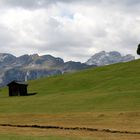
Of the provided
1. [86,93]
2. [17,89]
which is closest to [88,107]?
[86,93]

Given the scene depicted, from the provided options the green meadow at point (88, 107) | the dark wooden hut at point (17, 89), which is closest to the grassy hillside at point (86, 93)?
the green meadow at point (88, 107)

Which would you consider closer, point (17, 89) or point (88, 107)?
point (88, 107)

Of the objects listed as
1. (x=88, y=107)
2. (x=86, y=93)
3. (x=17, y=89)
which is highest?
(x=17, y=89)

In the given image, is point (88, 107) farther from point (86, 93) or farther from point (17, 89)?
point (17, 89)

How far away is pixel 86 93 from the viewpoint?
87.9 metres

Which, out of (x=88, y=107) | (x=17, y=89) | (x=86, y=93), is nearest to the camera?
(x=88, y=107)

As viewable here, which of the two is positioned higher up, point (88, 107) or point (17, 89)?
point (17, 89)

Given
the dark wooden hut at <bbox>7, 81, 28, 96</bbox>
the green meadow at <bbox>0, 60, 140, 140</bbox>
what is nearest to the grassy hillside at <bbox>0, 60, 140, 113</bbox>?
the green meadow at <bbox>0, 60, 140, 140</bbox>

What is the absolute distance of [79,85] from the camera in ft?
356

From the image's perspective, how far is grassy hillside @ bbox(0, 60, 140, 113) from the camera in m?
67.8

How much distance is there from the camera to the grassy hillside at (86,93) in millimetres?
67838

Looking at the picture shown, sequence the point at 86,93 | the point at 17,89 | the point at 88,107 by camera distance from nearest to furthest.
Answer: the point at 88,107 → the point at 86,93 → the point at 17,89

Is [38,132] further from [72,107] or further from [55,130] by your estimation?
[72,107]

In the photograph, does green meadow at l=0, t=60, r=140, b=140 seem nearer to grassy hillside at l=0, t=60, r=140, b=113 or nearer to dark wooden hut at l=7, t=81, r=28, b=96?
grassy hillside at l=0, t=60, r=140, b=113
